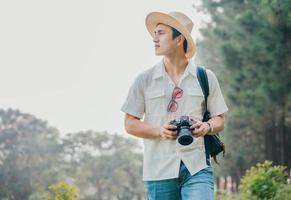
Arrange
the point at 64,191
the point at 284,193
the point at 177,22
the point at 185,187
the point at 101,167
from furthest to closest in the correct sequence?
1. the point at 101,167
2. the point at 284,193
3. the point at 64,191
4. the point at 177,22
5. the point at 185,187

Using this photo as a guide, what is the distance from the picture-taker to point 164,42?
11.2ft

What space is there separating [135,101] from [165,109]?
0.18 m

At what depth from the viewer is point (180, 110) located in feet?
10.7

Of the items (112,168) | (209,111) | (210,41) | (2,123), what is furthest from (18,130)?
(209,111)

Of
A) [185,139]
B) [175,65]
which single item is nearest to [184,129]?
[185,139]

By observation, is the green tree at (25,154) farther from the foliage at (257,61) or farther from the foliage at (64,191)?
the foliage at (64,191)

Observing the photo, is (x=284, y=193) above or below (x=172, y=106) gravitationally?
below

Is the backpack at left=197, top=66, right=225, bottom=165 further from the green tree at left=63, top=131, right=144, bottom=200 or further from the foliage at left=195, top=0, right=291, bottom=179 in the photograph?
the green tree at left=63, top=131, right=144, bottom=200

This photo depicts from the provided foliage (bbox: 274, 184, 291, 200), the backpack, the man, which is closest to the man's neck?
the man

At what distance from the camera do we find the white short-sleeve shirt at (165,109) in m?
3.19

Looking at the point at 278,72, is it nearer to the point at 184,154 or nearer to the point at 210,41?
the point at 210,41

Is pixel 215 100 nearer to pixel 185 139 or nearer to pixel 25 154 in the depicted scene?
pixel 185 139

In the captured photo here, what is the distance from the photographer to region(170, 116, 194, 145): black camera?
9.94 ft

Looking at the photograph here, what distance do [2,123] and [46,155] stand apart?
10.7 feet
